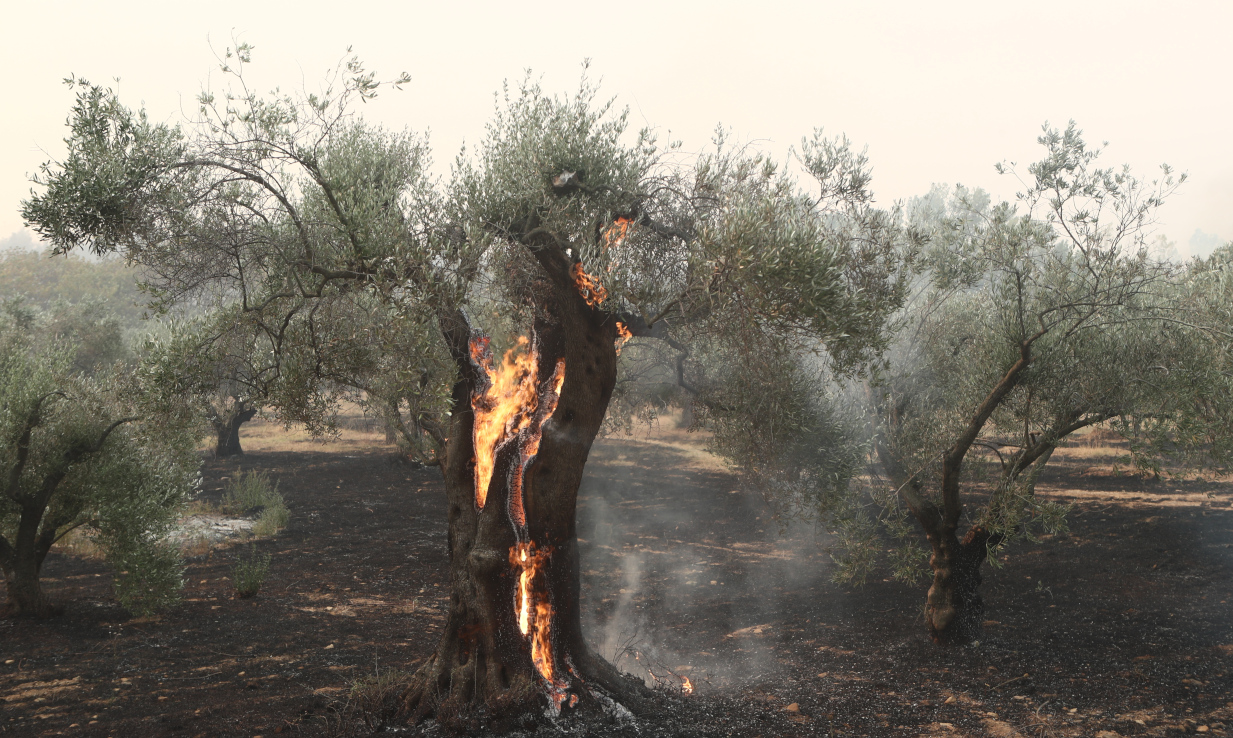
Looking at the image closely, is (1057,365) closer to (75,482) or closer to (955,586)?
(955,586)

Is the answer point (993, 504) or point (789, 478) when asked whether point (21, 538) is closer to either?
point (789, 478)

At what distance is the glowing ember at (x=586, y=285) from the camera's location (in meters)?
10.3

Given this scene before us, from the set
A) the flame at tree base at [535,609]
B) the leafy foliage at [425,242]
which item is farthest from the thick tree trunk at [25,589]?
the flame at tree base at [535,609]

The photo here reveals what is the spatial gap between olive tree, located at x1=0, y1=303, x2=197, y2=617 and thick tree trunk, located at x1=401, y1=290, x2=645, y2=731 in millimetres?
6669

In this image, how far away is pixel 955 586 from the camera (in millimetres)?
13523

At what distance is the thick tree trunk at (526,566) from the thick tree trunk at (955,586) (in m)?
6.27

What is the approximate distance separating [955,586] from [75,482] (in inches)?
672

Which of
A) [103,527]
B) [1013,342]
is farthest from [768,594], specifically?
[103,527]

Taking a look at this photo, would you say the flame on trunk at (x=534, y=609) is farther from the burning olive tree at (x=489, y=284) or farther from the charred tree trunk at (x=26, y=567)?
the charred tree trunk at (x=26, y=567)

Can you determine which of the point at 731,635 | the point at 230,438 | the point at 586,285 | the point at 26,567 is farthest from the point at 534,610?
the point at 230,438

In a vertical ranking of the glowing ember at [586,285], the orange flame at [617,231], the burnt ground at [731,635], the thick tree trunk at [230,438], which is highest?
the orange flame at [617,231]

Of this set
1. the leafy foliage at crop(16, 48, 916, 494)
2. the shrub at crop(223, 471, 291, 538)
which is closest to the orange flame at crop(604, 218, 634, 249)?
the leafy foliage at crop(16, 48, 916, 494)

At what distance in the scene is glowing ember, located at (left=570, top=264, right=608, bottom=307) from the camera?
1031 centimetres

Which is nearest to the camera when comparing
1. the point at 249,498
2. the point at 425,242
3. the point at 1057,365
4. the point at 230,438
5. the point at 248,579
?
the point at 425,242
